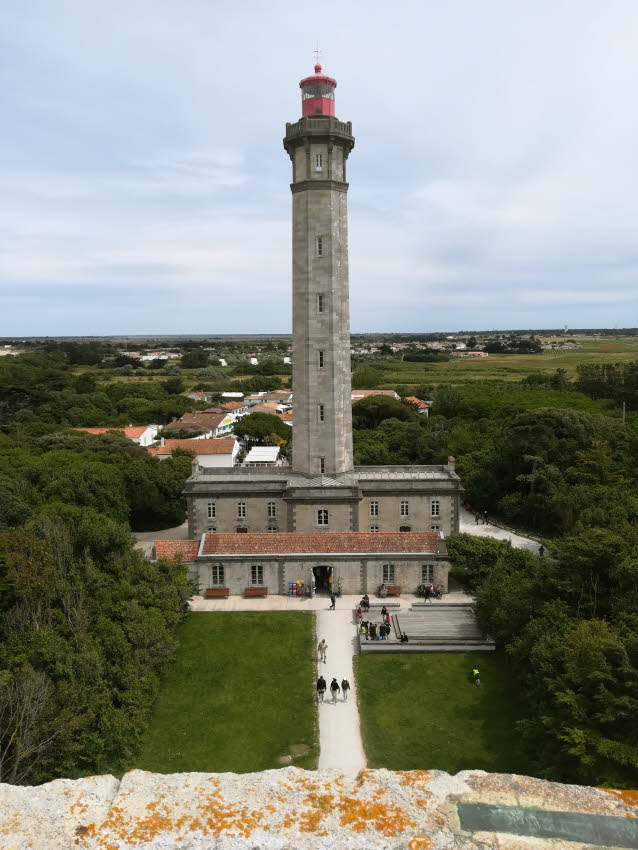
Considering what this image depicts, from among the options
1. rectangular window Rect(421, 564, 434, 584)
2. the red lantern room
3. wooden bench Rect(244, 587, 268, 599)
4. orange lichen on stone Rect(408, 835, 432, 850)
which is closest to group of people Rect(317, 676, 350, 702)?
wooden bench Rect(244, 587, 268, 599)

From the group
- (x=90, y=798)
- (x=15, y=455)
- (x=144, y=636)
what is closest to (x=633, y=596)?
(x=144, y=636)

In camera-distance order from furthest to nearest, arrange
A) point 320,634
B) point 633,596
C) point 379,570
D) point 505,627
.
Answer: point 379,570 → point 320,634 → point 505,627 → point 633,596

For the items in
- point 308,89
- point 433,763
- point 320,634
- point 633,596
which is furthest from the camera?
point 308,89

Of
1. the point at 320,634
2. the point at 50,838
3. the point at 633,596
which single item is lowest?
the point at 320,634

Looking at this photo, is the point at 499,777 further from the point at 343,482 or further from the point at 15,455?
the point at 15,455

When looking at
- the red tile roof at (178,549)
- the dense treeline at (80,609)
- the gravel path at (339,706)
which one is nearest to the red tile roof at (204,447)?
the dense treeline at (80,609)

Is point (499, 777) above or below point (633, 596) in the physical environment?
above

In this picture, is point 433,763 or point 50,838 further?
point 433,763
